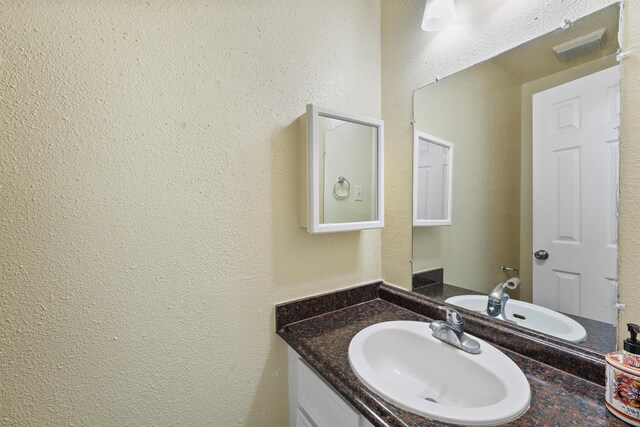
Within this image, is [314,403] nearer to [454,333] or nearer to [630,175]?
[454,333]

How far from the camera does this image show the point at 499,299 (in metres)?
0.87

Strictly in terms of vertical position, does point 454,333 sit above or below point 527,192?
below

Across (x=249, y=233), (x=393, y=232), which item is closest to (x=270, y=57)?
(x=249, y=233)

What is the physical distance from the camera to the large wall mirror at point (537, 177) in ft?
2.19

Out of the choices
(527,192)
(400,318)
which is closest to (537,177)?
(527,192)

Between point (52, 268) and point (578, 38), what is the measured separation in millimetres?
1537

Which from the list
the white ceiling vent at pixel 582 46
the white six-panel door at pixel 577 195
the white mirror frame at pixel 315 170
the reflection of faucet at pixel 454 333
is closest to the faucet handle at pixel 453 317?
the reflection of faucet at pixel 454 333

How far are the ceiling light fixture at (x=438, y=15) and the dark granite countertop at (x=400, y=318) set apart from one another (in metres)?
1.09

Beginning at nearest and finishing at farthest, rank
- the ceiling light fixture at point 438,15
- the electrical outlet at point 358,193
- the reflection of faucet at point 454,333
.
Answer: the reflection of faucet at point 454,333, the ceiling light fixture at point 438,15, the electrical outlet at point 358,193

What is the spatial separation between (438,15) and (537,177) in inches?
27.2

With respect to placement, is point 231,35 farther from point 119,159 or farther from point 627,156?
point 627,156

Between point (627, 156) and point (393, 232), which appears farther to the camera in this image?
point (393, 232)

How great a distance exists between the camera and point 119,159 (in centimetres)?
73

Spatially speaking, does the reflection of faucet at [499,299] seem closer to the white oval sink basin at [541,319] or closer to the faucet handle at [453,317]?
the white oval sink basin at [541,319]
